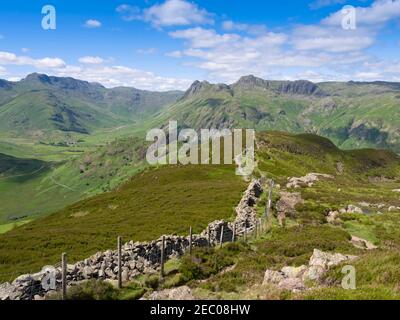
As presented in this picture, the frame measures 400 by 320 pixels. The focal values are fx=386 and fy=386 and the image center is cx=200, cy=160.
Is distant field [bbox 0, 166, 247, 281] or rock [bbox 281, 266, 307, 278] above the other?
rock [bbox 281, 266, 307, 278]

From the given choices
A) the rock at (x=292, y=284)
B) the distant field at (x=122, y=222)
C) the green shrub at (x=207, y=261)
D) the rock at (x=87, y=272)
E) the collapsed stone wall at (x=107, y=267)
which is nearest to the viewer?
the rock at (x=292, y=284)

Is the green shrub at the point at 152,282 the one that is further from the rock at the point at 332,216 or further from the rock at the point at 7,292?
the rock at the point at 332,216

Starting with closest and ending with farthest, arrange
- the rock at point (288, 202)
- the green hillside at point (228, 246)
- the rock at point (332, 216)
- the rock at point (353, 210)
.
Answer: the green hillside at point (228, 246)
the rock at point (332, 216)
the rock at point (288, 202)
the rock at point (353, 210)

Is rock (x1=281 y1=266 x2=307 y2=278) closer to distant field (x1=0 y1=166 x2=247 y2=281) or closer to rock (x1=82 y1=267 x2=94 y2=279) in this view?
rock (x1=82 y1=267 x2=94 y2=279)

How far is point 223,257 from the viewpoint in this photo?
99.5ft

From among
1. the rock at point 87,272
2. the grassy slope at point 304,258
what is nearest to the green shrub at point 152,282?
the grassy slope at point 304,258

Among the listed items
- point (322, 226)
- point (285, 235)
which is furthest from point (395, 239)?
point (285, 235)

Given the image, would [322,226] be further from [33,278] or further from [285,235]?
[33,278]

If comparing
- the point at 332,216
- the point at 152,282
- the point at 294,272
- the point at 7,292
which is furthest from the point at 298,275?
the point at 332,216

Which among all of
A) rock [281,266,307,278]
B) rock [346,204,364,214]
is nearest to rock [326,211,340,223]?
rock [346,204,364,214]

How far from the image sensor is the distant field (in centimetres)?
4894

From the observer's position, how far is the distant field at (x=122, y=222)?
161 feet

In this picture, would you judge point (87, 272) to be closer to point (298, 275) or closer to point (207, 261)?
point (207, 261)

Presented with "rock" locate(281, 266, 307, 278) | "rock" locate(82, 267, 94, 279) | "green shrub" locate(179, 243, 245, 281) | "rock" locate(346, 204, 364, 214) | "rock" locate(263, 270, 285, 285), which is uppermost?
"rock" locate(263, 270, 285, 285)
